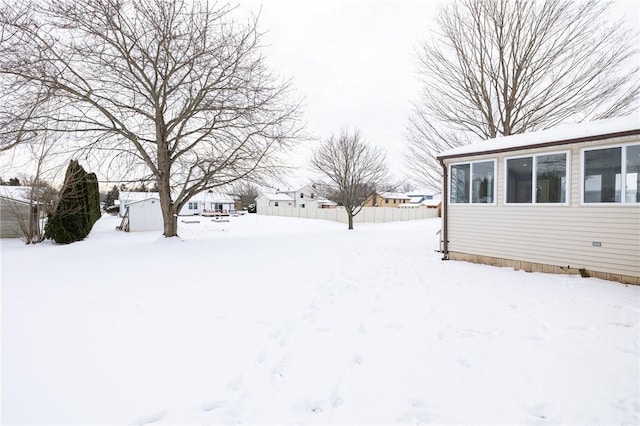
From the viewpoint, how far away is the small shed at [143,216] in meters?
17.2

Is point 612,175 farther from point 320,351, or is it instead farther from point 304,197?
point 304,197

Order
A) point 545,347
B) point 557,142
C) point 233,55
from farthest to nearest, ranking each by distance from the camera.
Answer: point 233,55
point 557,142
point 545,347

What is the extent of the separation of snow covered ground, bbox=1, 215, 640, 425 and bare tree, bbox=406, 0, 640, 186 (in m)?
9.13

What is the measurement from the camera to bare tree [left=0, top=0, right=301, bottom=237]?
28.2ft

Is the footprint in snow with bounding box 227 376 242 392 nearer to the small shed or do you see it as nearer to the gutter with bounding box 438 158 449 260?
the gutter with bounding box 438 158 449 260

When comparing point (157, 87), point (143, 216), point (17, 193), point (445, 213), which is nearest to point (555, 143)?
point (445, 213)

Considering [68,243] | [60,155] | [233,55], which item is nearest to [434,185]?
[233,55]

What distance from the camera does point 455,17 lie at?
41.9ft

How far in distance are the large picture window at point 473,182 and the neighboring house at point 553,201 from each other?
0.03 m

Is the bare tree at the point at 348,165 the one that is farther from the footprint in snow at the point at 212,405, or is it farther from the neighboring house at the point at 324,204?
the neighboring house at the point at 324,204

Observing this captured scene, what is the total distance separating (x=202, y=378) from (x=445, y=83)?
14.7 metres

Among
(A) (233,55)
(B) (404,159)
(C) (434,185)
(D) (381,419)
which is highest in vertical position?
(A) (233,55)

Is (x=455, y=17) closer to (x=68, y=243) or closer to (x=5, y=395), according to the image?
(x=5, y=395)

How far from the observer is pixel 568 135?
6.34 m
